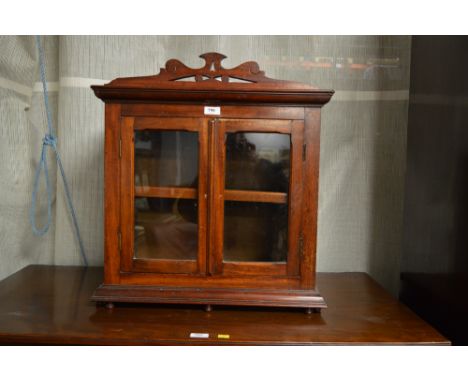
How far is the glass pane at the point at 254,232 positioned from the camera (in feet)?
3.70

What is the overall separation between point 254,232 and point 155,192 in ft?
0.91

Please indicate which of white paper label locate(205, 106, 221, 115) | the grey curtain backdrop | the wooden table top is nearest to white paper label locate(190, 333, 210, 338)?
the wooden table top

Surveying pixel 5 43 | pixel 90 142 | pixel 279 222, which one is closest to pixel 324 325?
pixel 279 222

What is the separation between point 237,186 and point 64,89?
77 centimetres

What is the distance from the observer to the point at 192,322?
105 centimetres

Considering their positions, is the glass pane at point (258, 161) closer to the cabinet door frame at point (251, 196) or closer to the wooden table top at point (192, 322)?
the cabinet door frame at point (251, 196)

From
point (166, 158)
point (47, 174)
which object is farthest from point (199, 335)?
point (47, 174)

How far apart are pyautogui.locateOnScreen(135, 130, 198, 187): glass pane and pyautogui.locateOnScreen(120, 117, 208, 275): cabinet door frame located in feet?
0.04

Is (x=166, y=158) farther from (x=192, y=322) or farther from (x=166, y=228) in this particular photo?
(x=192, y=322)

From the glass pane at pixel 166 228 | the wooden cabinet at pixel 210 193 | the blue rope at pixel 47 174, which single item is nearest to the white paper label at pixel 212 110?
the wooden cabinet at pixel 210 193

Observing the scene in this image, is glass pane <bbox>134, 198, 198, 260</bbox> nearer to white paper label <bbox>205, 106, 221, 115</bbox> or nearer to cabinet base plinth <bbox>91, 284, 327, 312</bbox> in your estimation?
cabinet base plinth <bbox>91, 284, 327, 312</bbox>

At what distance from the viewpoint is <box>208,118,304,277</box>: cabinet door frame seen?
3.59ft

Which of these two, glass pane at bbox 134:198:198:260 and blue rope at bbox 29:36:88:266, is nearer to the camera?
glass pane at bbox 134:198:198:260

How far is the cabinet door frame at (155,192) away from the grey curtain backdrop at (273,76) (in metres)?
0.46
